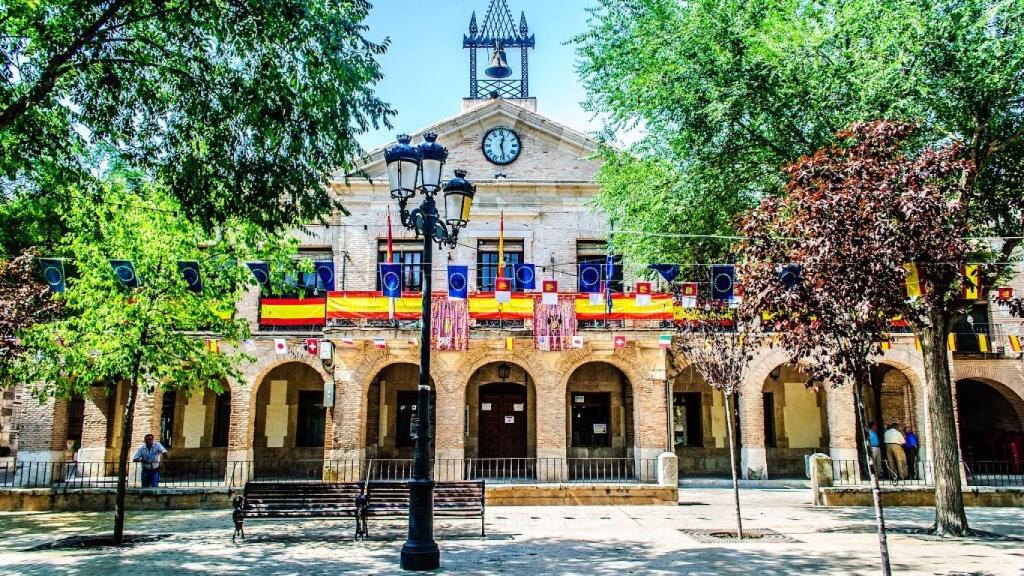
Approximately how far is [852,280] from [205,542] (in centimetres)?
1043

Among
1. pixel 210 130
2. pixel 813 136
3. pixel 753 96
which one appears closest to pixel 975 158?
pixel 813 136

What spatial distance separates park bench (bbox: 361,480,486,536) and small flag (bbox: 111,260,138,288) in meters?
5.39

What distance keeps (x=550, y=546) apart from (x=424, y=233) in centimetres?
519

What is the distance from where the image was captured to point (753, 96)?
531 inches

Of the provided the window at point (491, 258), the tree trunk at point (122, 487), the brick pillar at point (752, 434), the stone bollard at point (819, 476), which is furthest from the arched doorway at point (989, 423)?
the tree trunk at point (122, 487)

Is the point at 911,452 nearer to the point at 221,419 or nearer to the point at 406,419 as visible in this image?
the point at 406,419

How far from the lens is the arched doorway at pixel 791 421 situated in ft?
77.8

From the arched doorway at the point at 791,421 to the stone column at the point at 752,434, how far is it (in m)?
2.65

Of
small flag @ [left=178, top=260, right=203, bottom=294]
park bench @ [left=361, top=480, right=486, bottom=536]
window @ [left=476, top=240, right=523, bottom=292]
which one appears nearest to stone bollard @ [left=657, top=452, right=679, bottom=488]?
park bench @ [left=361, top=480, right=486, bottom=536]

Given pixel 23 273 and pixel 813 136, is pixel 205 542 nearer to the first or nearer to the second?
pixel 23 273

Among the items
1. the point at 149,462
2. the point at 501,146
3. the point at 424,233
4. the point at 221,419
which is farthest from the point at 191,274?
the point at 501,146

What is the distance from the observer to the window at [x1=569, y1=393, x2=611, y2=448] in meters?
23.7

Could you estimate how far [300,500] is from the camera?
12141mm

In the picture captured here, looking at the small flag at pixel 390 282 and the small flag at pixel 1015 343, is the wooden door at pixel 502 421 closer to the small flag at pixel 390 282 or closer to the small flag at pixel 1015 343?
the small flag at pixel 390 282
